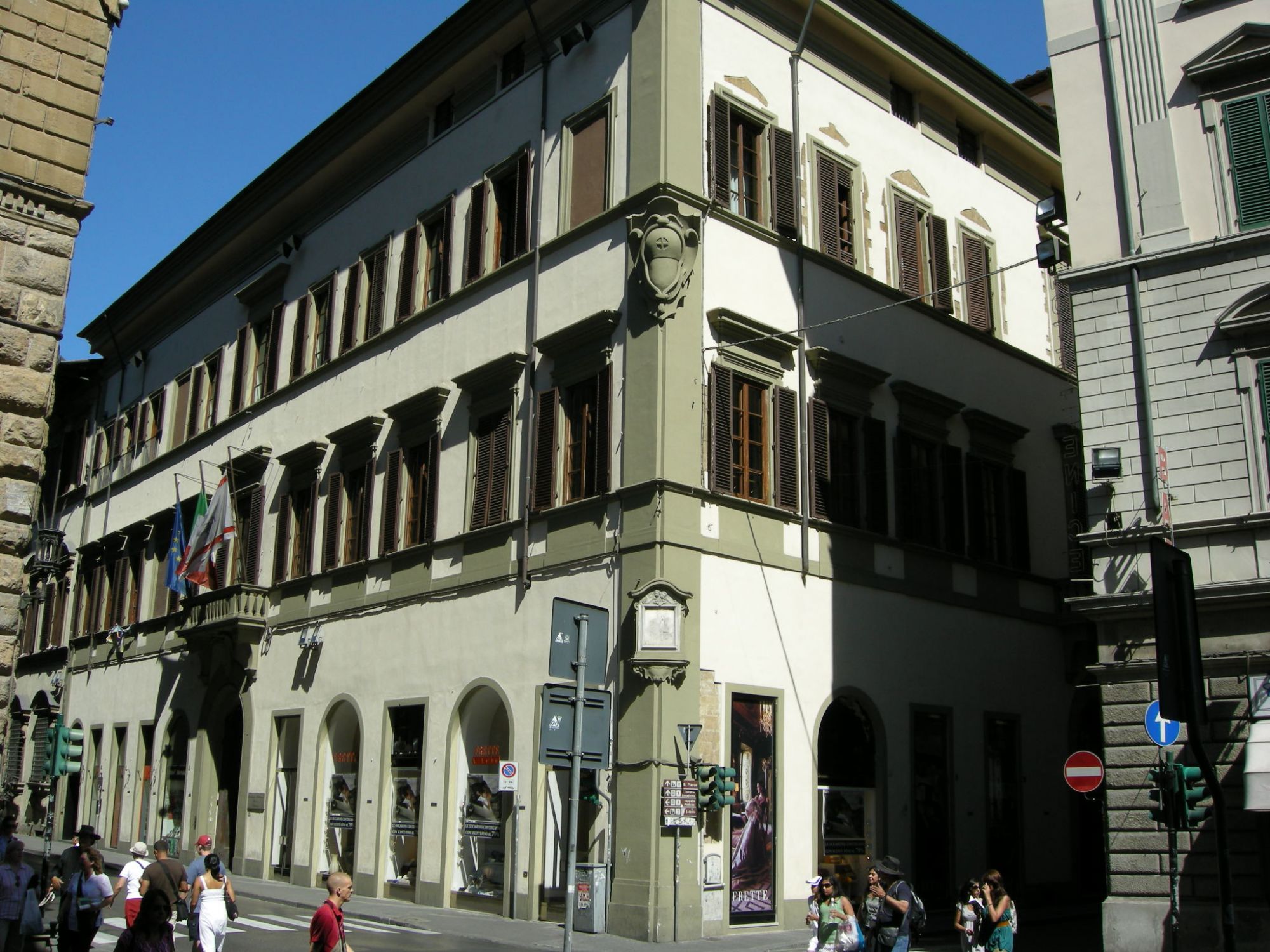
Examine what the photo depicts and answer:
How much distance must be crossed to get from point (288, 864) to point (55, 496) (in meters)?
22.0

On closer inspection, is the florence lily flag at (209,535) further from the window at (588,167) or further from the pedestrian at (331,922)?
the pedestrian at (331,922)

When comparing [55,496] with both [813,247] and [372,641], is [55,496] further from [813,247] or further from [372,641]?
[813,247]

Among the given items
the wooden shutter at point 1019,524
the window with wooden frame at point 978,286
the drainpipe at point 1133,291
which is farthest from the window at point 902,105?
the drainpipe at point 1133,291

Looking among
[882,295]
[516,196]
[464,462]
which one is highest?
[516,196]

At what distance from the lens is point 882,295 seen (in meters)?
23.2

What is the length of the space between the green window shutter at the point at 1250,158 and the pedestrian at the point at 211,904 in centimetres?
1389

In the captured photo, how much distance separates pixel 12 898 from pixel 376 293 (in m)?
17.5

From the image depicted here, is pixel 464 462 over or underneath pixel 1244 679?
over

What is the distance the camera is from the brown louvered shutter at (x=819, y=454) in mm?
20734

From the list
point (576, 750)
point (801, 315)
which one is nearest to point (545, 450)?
point (801, 315)

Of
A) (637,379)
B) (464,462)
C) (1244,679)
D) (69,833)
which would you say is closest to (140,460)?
(69,833)

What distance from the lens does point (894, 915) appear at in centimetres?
1184

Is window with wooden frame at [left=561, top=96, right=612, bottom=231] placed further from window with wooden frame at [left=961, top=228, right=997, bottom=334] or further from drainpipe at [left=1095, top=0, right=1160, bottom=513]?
window with wooden frame at [left=961, top=228, right=997, bottom=334]

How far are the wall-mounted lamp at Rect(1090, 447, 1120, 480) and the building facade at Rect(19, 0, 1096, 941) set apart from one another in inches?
211
